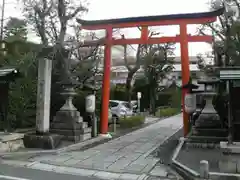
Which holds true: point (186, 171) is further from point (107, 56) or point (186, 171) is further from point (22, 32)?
point (22, 32)

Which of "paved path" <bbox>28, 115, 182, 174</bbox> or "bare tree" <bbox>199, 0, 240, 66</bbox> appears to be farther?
"bare tree" <bbox>199, 0, 240, 66</bbox>

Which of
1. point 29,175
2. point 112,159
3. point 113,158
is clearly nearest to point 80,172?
Result: point 29,175

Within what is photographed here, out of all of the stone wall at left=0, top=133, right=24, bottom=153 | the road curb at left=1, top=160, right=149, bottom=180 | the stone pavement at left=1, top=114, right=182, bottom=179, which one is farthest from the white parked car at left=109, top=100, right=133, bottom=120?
the road curb at left=1, top=160, right=149, bottom=180

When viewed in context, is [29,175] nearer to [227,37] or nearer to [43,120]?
[43,120]

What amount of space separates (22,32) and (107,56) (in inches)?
292

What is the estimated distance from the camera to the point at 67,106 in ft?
48.7

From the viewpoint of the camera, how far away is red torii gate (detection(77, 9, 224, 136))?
48.7ft

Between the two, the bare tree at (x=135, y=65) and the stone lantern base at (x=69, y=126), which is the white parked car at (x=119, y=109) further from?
the stone lantern base at (x=69, y=126)

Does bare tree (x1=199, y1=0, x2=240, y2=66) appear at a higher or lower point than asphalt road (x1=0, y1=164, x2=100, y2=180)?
higher

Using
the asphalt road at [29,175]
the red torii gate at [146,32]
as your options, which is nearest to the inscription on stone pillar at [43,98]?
the asphalt road at [29,175]

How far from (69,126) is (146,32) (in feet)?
20.0

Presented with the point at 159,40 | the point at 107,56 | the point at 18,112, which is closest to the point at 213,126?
the point at 159,40

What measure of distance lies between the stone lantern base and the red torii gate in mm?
2100

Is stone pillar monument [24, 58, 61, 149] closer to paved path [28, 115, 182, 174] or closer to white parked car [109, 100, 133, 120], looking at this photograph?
paved path [28, 115, 182, 174]
